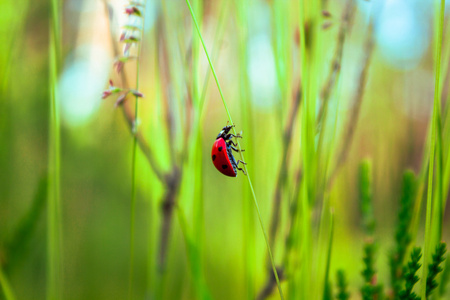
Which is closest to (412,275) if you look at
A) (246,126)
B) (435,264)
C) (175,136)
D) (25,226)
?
(435,264)

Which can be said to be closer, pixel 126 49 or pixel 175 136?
pixel 126 49

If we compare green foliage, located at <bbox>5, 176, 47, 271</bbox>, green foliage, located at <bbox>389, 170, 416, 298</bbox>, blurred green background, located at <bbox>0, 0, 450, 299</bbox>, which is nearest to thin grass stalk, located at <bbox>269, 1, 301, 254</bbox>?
blurred green background, located at <bbox>0, 0, 450, 299</bbox>

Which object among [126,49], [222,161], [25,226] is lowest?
[25,226]

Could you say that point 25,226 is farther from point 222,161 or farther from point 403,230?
point 403,230

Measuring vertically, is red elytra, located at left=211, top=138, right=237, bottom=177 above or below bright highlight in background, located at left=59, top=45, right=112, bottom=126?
below

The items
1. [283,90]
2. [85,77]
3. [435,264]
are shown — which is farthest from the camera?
[85,77]

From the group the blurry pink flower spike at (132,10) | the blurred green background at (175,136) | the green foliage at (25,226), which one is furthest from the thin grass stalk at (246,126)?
the green foliage at (25,226)

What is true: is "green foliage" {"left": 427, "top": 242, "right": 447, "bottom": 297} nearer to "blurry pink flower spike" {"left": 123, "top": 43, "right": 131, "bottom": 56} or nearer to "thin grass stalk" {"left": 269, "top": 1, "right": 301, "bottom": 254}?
"thin grass stalk" {"left": 269, "top": 1, "right": 301, "bottom": 254}

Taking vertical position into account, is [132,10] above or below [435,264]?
above

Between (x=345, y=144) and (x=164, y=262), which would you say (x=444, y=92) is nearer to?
(x=345, y=144)
